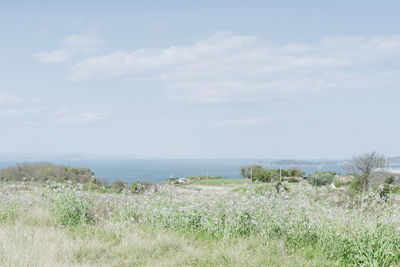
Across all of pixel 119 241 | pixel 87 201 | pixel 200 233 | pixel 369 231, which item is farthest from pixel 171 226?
pixel 369 231

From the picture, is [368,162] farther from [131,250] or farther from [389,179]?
[131,250]

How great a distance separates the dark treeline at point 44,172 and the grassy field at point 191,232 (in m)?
7.55

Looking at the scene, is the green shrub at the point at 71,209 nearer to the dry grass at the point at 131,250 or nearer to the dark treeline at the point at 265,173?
the dry grass at the point at 131,250

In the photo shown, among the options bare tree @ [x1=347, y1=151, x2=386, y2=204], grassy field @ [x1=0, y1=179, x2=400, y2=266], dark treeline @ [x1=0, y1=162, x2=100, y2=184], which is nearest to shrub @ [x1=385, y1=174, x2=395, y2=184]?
bare tree @ [x1=347, y1=151, x2=386, y2=204]

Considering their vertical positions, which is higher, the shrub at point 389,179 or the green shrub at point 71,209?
the green shrub at point 71,209

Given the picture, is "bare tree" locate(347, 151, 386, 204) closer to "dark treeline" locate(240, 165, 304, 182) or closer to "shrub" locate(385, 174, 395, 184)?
"shrub" locate(385, 174, 395, 184)

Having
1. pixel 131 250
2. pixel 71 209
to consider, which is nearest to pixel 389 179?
pixel 71 209

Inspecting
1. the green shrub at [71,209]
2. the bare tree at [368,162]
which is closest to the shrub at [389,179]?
the bare tree at [368,162]

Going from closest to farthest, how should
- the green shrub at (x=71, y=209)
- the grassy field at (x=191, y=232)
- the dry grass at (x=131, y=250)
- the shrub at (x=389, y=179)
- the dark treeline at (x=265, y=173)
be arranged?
1. the dry grass at (x=131, y=250)
2. the grassy field at (x=191, y=232)
3. the green shrub at (x=71, y=209)
4. the shrub at (x=389, y=179)
5. the dark treeline at (x=265, y=173)

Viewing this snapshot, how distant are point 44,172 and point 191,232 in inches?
424

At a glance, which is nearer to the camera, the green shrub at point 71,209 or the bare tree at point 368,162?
the green shrub at point 71,209

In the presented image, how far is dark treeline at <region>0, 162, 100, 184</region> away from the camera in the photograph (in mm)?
14327

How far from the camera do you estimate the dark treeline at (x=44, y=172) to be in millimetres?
14327

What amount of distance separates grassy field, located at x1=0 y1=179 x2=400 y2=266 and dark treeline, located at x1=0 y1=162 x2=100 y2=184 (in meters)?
7.55
